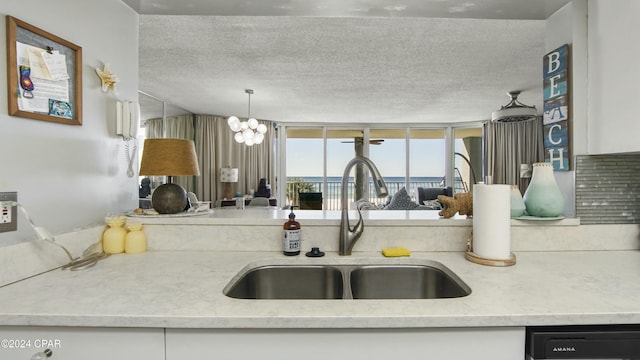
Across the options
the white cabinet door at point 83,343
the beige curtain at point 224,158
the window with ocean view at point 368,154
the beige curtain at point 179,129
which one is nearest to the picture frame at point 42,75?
the white cabinet door at point 83,343

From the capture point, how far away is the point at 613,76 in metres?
1.23

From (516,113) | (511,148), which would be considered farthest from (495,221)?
(511,148)

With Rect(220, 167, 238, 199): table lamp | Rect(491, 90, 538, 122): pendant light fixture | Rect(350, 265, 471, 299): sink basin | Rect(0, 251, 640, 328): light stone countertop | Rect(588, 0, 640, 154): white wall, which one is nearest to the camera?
Rect(0, 251, 640, 328): light stone countertop

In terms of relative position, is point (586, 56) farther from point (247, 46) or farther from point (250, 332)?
point (247, 46)

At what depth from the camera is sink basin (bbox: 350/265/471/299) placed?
1.26 m

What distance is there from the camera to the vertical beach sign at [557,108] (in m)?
1.45

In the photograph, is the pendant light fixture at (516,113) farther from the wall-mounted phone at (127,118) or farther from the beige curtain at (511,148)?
the wall-mounted phone at (127,118)

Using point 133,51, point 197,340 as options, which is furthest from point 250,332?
point 133,51

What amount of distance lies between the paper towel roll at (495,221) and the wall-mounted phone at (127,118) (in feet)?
5.21

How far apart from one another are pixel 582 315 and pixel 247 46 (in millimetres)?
3040

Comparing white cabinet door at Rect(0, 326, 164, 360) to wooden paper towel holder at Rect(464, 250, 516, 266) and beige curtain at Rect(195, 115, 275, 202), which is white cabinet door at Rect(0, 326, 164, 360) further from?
beige curtain at Rect(195, 115, 275, 202)

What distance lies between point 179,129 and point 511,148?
23.6ft

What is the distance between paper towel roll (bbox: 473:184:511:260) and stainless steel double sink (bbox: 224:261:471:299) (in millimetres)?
207

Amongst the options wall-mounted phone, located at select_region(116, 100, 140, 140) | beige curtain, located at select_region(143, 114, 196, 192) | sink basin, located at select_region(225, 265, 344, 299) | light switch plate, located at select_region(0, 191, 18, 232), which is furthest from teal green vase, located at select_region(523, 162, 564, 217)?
beige curtain, located at select_region(143, 114, 196, 192)
